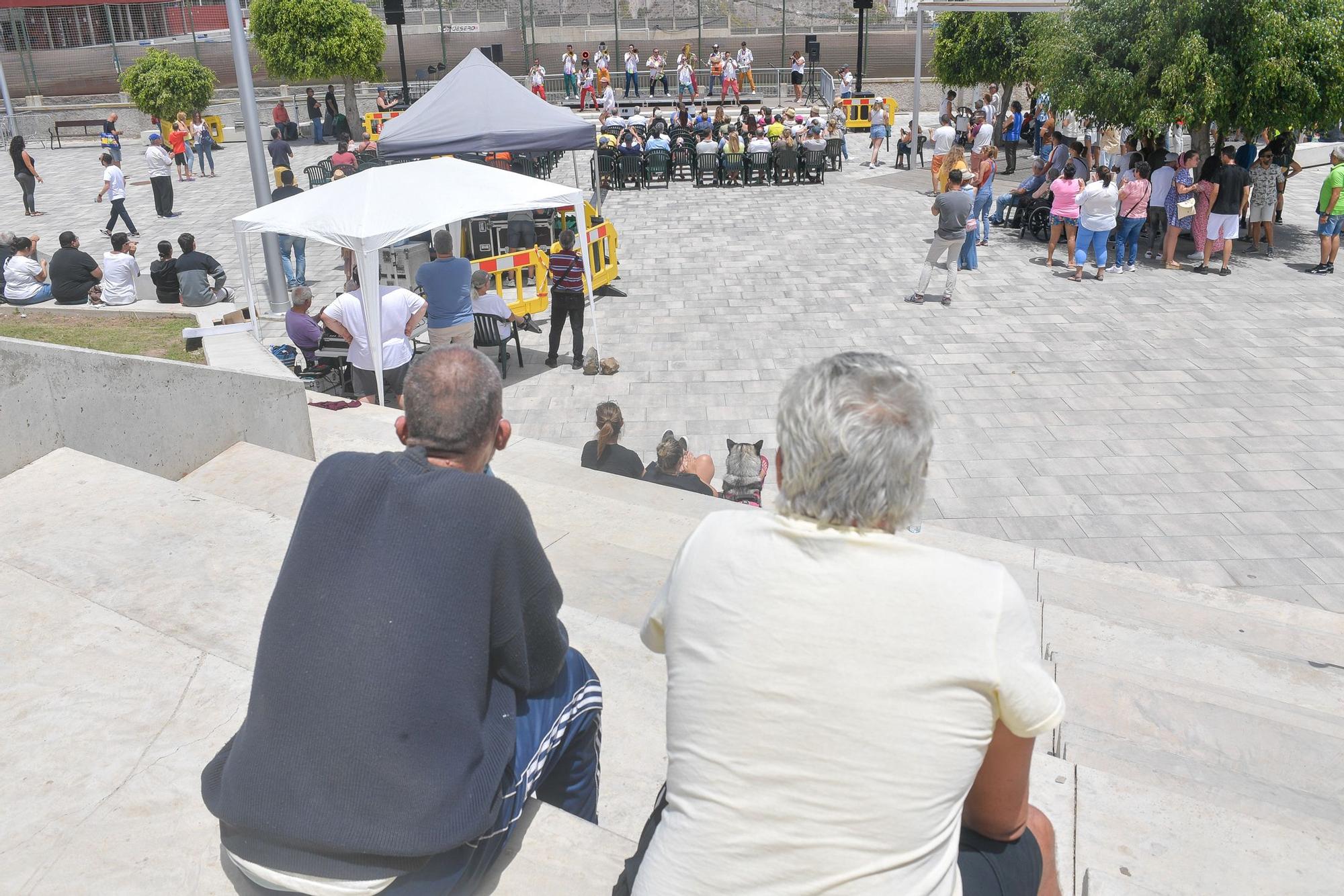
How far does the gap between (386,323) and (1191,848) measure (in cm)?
652

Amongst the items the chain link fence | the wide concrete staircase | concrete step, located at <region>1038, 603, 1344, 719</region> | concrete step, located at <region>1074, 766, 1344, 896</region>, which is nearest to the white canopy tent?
the wide concrete staircase

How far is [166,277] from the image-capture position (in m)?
11.0

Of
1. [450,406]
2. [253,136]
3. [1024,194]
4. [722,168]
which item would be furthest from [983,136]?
[450,406]

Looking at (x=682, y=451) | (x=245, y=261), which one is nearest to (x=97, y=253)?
(x=245, y=261)

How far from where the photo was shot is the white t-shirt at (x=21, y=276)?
34.8ft

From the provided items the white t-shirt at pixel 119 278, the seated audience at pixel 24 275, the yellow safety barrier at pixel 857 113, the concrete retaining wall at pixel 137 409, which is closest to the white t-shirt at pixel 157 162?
the seated audience at pixel 24 275

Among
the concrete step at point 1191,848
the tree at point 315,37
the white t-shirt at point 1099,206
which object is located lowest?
the concrete step at point 1191,848

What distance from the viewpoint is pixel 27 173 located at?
18047 millimetres

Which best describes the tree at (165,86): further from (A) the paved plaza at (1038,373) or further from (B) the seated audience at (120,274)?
(B) the seated audience at (120,274)

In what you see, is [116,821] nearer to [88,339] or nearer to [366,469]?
[366,469]

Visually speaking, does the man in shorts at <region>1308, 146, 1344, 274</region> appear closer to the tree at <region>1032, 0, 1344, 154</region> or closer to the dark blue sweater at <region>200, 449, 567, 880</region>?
the tree at <region>1032, 0, 1344, 154</region>

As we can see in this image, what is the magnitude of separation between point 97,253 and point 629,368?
9.99m

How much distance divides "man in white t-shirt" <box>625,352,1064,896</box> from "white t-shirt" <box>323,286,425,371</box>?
650cm

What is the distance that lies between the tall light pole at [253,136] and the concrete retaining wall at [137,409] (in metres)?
5.44
